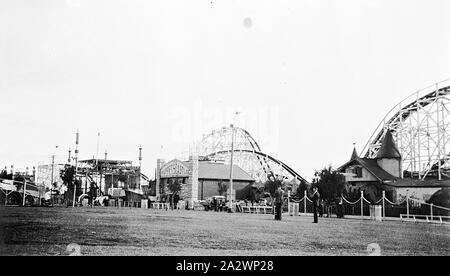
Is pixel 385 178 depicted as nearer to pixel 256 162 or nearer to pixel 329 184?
pixel 329 184

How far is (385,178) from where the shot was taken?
3403cm

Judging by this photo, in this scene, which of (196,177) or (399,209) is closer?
(399,209)

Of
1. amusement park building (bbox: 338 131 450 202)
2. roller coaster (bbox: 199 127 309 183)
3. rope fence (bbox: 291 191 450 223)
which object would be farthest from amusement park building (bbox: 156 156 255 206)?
rope fence (bbox: 291 191 450 223)

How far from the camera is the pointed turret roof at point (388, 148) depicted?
36.2 meters

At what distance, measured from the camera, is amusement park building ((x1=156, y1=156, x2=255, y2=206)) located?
43594 millimetres

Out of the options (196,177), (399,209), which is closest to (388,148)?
(399,209)

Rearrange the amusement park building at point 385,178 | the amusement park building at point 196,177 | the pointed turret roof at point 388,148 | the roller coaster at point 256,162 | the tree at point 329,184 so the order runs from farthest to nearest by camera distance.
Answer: the roller coaster at point 256,162, the amusement park building at point 196,177, the pointed turret roof at point 388,148, the amusement park building at point 385,178, the tree at point 329,184

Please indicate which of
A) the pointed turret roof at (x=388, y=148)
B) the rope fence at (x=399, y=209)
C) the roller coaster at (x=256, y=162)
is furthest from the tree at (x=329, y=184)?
the roller coaster at (x=256, y=162)

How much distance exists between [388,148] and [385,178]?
3286 mm

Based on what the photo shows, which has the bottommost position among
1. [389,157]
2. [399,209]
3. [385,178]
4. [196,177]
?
[399,209]

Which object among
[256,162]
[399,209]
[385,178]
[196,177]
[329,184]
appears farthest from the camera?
[256,162]

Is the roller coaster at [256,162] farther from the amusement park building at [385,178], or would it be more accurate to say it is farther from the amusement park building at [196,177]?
the amusement park building at [385,178]

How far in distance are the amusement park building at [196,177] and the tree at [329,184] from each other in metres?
17.9
